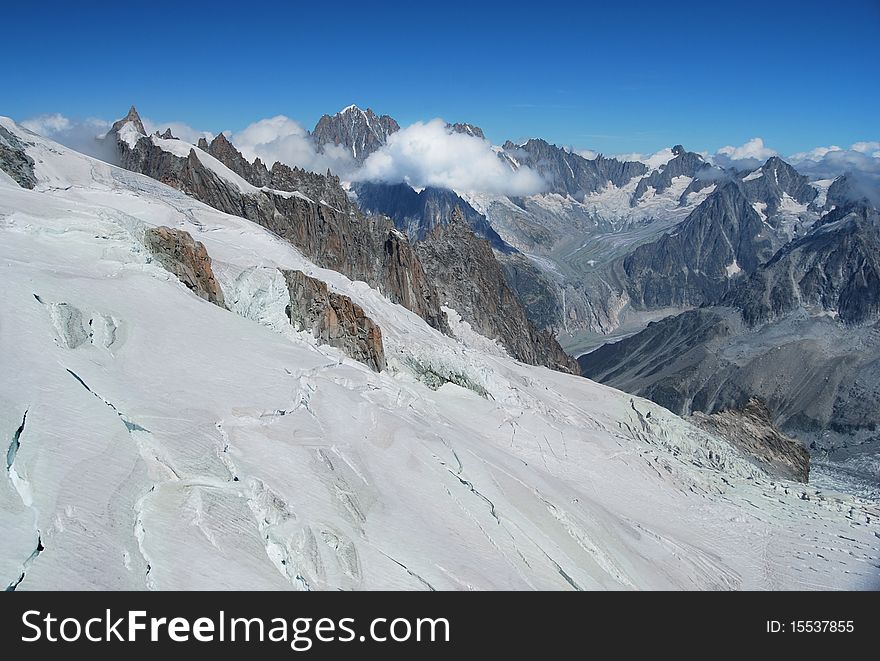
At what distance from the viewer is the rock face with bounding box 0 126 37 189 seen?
46.6 m

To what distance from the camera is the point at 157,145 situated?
93.0m

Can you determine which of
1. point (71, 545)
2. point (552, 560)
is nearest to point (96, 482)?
point (71, 545)

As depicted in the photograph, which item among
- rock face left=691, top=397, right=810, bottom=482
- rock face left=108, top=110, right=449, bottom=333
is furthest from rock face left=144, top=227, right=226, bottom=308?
rock face left=691, top=397, right=810, bottom=482

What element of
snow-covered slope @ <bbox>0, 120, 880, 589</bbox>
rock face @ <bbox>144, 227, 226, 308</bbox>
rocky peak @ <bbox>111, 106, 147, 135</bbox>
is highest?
rocky peak @ <bbox>111, 106, 147, 135</bbox>

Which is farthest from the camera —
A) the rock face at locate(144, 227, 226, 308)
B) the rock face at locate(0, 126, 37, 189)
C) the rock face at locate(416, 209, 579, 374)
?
the rock face at locate(416, 209, 579, 374)

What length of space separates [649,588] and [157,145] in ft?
298

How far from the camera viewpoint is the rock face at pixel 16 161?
46.6 m

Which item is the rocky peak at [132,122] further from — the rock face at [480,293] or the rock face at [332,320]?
the rock face at [332,320]

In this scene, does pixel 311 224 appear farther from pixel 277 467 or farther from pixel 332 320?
pixel 277 467

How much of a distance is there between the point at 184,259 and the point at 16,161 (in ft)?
93.7

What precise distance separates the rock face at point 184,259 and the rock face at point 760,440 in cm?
4598

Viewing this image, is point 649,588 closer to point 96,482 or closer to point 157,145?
point 96,482

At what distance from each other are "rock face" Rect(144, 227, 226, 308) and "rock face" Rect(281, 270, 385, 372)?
4.81m

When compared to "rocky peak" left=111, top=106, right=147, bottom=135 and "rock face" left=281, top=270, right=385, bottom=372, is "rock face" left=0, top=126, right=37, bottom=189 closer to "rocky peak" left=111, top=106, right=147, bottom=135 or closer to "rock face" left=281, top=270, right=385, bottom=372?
"rock face" left=281, top=270, right=385, bottom=372
